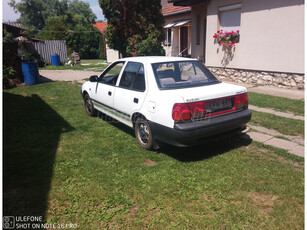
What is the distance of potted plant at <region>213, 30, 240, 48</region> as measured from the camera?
36.5 feet

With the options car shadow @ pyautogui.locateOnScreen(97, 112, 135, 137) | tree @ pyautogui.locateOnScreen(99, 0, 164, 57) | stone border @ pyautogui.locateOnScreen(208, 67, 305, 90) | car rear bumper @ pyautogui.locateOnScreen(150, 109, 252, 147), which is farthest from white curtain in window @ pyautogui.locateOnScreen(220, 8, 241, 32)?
car rear bumper @ pyautogui.locateOnScreen(150, 109, 252, 147)

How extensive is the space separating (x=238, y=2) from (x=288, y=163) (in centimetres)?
892

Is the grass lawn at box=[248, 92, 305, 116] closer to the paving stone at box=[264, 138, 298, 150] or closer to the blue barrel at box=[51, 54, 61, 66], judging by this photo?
the paving stone at box=[264, 138, 298, 150]

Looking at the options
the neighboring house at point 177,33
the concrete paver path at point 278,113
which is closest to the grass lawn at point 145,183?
the concrete paver path at point 278,113

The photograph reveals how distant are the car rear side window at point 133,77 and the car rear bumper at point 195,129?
86 cm

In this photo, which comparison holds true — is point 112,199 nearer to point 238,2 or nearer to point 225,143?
point 225,143

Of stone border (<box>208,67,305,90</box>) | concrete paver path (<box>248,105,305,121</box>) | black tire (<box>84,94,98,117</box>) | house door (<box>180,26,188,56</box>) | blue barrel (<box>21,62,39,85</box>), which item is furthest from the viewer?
house door (<box>180,26,188,56</box>)

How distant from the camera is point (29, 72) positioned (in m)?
11.9

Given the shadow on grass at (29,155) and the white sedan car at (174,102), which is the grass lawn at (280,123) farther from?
the shadow on grass at (29,155)

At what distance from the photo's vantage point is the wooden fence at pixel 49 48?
22.5m

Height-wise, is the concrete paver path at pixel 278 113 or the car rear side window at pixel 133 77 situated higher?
the car rear side window at pixel 133 77

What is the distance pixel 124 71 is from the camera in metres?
5.16

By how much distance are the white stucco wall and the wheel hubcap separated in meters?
7.37

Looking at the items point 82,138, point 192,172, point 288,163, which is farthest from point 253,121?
point 82,138
